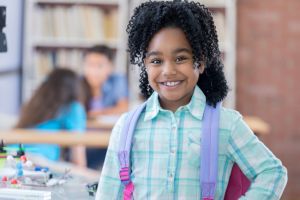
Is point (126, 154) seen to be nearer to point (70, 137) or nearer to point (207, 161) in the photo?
point (207, 161)

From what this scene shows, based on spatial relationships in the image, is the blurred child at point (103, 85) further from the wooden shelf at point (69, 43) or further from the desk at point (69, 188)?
the desk at point (69, 188)

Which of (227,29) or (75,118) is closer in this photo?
(75,118)

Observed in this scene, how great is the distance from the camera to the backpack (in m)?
1.10

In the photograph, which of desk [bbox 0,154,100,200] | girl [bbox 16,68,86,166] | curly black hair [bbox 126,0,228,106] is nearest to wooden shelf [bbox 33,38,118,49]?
girl [bbox 16,68,86,166]

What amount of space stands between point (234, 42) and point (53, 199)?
289 cm

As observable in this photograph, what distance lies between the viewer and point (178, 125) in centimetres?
115

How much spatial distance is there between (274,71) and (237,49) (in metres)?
0.30

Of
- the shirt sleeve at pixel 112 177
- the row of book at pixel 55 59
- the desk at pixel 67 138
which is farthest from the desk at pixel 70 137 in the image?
the shirt sleeve at pixel 112 177

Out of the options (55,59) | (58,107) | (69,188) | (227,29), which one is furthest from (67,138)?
(69,188)

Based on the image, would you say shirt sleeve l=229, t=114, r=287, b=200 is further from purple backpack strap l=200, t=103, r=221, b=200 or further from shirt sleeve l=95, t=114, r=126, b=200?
shirt sleeve l=95, t=114, r=126, b=200

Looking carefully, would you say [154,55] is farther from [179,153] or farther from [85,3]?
[85,3]

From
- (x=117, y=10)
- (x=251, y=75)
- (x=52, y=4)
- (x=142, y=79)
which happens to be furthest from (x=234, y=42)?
(x=142, y=79)

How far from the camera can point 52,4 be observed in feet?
13.2

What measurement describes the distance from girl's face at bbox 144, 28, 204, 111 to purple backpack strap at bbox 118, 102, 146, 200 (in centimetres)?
9
